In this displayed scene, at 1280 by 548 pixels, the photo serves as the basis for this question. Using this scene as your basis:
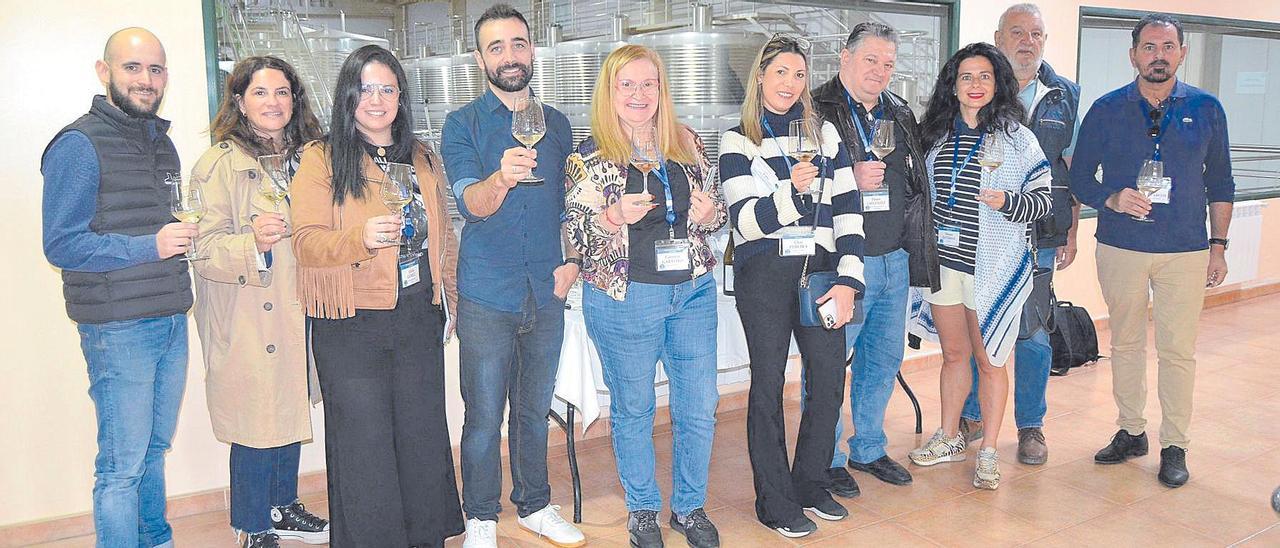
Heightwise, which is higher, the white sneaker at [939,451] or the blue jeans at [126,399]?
the blue jeans at [126,399]

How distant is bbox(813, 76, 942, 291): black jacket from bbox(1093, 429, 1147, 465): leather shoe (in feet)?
3.89

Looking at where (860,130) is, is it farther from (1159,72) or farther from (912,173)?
Answer: (1159,72)

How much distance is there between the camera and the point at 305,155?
259 cm

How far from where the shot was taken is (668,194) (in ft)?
9.46

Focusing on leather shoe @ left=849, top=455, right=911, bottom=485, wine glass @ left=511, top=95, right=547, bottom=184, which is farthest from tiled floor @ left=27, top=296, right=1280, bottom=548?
wine glass @ left=511, top=95, right=547, bottom=184

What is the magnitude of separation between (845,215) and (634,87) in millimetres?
842

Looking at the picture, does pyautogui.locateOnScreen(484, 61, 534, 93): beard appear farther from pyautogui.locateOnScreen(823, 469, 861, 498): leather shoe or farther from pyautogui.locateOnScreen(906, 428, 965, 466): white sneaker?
pyautogui.locateOnScreen(906, 428, 965, 466): white sneaker

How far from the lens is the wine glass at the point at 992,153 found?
10.6 feet

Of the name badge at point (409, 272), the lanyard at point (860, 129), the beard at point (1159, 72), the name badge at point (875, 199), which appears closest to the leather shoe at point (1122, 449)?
the beard at point (1159, 72)

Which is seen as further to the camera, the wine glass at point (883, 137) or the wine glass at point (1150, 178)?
the wine glass at point (1150, 178)

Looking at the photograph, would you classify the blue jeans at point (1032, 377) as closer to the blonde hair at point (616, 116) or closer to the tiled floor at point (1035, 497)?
the tiled floor at point (1035, 497)

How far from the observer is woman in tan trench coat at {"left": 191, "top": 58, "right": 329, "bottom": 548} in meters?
2.78

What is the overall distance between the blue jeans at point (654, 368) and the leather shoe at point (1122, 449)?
1951mm

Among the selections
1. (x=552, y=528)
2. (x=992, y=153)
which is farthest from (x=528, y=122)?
(x=992, y=153)
